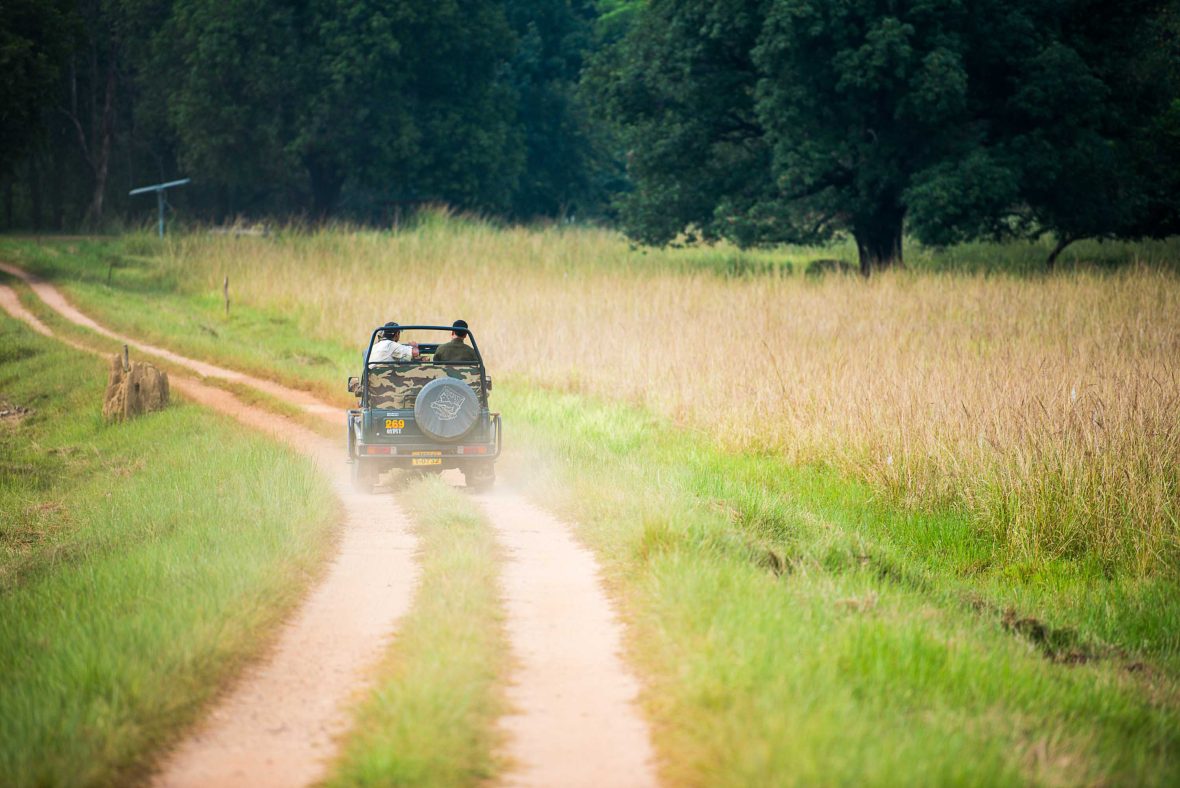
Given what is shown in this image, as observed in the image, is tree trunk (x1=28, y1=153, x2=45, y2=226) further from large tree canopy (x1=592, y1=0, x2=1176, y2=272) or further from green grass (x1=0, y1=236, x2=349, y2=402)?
large tree canopy (x1=592, y1=0, x2=1176, y2=272)

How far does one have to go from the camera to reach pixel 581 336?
20.3 m

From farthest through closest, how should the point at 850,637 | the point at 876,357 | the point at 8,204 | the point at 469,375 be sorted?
1. the point at 8,204
2. the point at 876,357
3. the point at 469,375
4. the point at 850,637

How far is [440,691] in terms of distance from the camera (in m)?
5.72

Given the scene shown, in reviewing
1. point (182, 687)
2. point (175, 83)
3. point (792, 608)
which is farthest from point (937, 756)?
point (175, 83)

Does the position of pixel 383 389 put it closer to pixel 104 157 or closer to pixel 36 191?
pixel 104 157

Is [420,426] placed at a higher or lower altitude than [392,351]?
lower

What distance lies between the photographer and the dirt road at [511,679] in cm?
525

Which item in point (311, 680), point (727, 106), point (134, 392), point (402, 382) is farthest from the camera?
point (727, 106)

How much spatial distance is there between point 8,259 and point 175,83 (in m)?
21.5

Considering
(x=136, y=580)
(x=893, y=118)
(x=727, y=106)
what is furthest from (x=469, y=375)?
(x=727, y=106)

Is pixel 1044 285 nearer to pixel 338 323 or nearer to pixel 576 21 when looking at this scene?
pixel 338 323

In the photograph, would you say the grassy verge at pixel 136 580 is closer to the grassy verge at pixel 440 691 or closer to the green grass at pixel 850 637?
the grassy verge at pixel 440 691

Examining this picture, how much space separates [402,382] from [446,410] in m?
1.00

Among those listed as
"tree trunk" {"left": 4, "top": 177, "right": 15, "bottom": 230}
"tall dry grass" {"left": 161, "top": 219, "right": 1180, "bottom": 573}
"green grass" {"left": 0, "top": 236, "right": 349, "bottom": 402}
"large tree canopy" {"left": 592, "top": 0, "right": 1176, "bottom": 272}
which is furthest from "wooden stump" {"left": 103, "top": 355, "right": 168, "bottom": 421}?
"tree trunk" {"left": 4, "top": 177, "right": 15, "bottom": 230}
